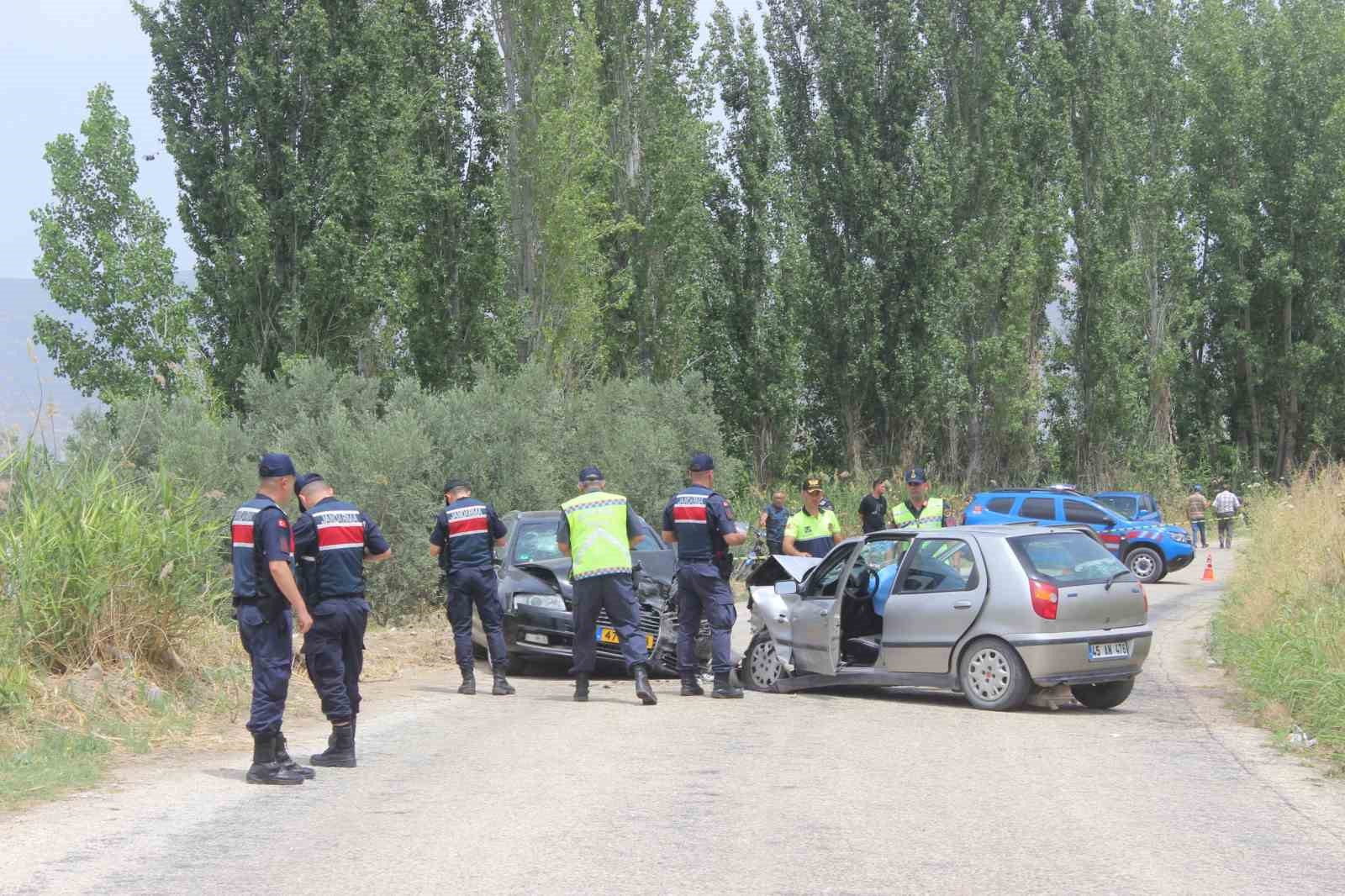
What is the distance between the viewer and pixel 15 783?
8.16 m

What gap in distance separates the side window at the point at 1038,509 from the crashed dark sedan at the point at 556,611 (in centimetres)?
1467

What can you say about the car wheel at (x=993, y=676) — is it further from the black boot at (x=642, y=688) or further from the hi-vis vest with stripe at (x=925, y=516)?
the hi-vis vest with stripe at (x=925, y=516)

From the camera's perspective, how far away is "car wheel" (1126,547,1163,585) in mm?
29578

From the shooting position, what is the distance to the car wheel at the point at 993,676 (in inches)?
455

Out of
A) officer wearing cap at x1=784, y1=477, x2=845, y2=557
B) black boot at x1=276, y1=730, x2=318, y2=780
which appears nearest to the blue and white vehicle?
officer wearing cap at x1=784, y1=477, x2=845, y2=557

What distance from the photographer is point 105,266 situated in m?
37.9

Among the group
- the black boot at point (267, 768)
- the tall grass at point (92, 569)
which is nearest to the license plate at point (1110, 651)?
the black boot at point (267, 768)

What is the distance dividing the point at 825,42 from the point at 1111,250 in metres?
11.1

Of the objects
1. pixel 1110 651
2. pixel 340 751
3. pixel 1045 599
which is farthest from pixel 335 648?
pixel 1110 651

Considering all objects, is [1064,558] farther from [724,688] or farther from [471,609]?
[471,609]

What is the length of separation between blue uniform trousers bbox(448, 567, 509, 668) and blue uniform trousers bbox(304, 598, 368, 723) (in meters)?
3.84

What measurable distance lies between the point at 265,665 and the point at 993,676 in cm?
595

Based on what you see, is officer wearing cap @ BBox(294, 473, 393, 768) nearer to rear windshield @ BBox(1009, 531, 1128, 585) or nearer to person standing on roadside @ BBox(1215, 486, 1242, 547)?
rear windshield @ BBox(1009, 531, 1128, 585)

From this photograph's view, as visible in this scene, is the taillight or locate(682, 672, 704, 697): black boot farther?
locate(682, 672, 704, 697): black boot
